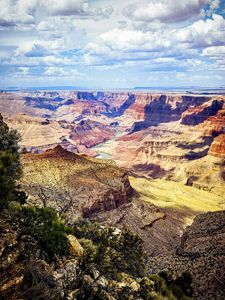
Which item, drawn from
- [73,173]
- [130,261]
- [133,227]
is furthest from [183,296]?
[73,173]

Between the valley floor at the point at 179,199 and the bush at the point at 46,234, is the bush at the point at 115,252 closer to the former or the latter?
the bush at the point at 46,234

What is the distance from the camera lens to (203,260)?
46.9 m

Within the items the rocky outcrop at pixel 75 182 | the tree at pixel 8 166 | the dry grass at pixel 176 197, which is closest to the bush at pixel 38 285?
the tree at pixel 8 166

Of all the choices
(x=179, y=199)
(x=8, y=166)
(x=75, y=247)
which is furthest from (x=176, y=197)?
(x=8, y=166)

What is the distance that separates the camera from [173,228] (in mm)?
81688

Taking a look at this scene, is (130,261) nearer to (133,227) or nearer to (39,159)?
(133,227)

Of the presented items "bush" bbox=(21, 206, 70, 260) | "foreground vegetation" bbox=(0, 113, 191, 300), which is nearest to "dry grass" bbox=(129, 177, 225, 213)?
"foreground vegetation" bbox=(0, 113, 191, 300)

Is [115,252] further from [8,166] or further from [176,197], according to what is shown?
[176,197]

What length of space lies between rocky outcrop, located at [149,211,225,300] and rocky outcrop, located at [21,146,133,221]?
2038 centimetres

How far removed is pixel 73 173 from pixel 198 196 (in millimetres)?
52338

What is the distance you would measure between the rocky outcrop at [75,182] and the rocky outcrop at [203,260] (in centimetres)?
2038

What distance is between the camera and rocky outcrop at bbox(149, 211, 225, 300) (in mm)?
39844

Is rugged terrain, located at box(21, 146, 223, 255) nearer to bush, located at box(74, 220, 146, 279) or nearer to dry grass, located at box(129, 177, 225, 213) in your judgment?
dry grass, located at box(129, 177, 225, 213)

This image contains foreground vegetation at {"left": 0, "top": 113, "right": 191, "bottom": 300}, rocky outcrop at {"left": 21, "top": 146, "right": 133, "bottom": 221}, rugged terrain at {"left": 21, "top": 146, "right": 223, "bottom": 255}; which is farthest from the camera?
rugged terrain at {"left": 21, "top": 146, "right": 223, "bottom": 255}
